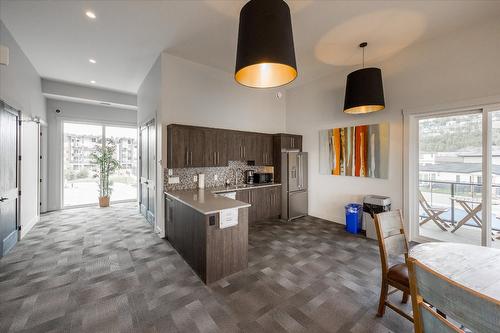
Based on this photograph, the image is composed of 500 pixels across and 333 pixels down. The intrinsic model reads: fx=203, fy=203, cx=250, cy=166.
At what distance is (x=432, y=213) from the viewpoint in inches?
151

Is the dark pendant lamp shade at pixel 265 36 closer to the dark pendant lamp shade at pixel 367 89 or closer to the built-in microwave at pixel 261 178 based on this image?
the dark pendant lamp shade at pixel 367 89

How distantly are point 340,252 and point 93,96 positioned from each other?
24.1ft

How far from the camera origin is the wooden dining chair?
1.81 meters

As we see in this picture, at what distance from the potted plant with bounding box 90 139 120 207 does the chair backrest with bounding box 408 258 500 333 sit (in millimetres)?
7670

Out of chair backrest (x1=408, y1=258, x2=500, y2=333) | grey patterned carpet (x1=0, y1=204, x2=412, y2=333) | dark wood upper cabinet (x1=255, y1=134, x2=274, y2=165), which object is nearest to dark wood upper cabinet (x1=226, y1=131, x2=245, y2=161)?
dark wood upper cabinet (x1=255, y1=134, x2=274, y2=165)

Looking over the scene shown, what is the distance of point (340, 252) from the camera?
3.35m

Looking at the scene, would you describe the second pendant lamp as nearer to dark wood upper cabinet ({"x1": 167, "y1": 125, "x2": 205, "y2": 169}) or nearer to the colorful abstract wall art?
the colorful abstract wall art

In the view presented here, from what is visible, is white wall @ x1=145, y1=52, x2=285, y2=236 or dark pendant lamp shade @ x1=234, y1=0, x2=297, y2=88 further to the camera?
white wall @ x1=145, y1=52, x2=285, y2=236

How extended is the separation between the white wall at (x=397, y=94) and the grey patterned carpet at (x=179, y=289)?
122 cm

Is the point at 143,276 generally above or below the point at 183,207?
below

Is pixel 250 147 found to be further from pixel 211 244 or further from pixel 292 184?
pixel 211 244

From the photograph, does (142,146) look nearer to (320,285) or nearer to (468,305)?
(320,285)

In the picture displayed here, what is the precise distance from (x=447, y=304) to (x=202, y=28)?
3957 mm

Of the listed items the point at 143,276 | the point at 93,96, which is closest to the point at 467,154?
the point at 143,276
